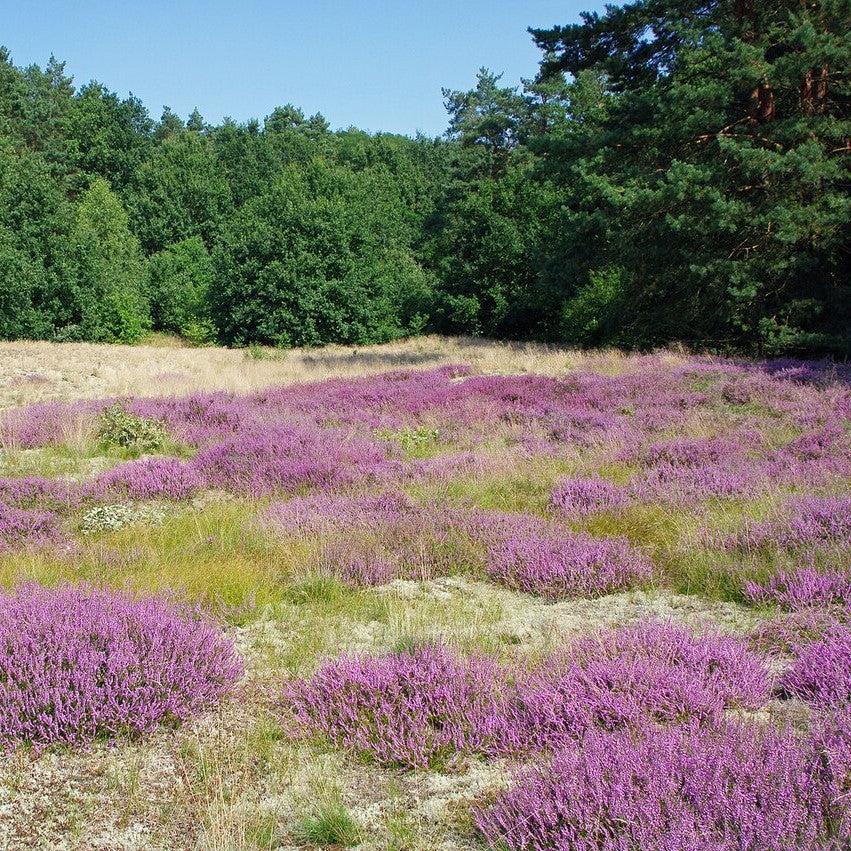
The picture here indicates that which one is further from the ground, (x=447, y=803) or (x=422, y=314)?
(x=422, y=314)

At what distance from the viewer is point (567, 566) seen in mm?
5238

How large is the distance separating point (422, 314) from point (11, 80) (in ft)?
149

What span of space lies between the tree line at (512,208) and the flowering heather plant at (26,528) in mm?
14854

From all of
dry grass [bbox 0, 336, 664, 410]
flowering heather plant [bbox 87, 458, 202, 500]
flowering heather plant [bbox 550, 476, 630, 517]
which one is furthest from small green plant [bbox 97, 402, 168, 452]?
flowering heather plant [bbox 550, 476, 630, 517]

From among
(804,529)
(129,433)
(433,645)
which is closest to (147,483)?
(129,433)

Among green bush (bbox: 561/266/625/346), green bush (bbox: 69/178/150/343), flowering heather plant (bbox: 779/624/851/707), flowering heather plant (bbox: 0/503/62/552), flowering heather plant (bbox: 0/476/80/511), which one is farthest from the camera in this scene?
green bush (bbox: 69/178/150/343)

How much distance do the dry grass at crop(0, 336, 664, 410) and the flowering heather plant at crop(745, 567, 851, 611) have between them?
40.5 ft

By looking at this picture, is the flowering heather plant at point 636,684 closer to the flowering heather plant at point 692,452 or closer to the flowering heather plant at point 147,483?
the flowering heather plant at point 692,452

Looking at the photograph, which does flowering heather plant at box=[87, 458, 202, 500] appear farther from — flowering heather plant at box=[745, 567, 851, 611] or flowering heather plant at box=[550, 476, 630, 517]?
flowering heather plant at box=[745, 567, 851, 611]

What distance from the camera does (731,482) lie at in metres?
7.18

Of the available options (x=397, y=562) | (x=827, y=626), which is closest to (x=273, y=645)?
(x=397, y=562)

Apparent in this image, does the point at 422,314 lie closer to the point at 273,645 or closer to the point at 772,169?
the point at 772,169

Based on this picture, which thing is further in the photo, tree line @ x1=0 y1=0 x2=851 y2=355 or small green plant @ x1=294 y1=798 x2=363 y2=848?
tree line @ x1=0 y1=0 x2=851 y2=355

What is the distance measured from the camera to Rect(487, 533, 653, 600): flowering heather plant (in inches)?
201
